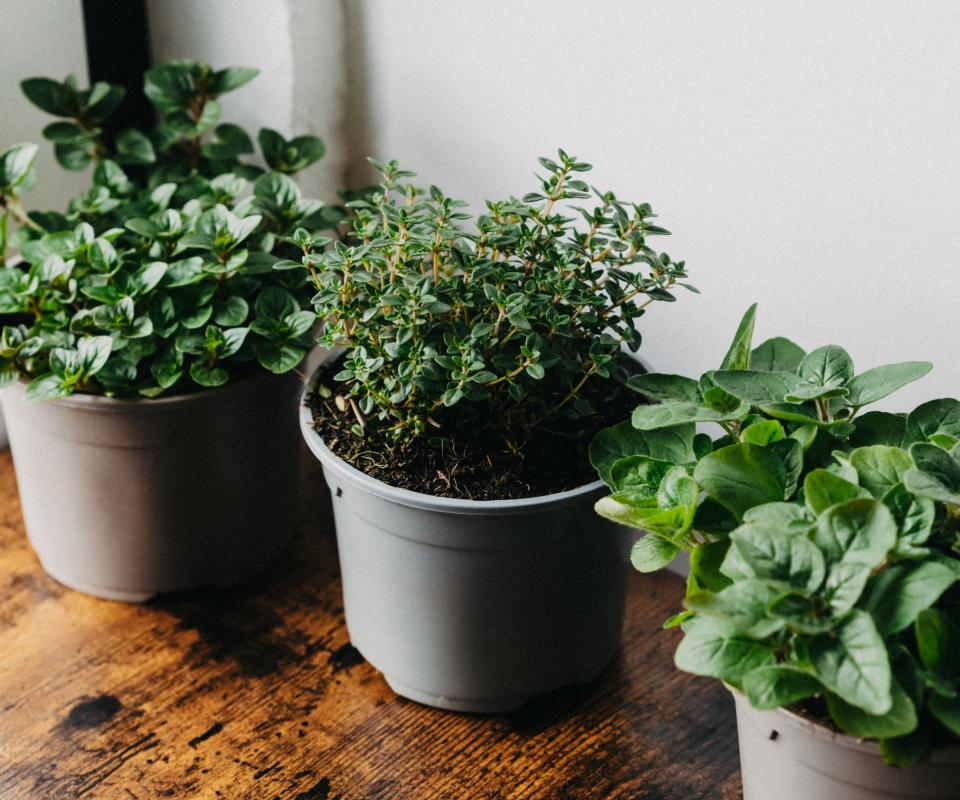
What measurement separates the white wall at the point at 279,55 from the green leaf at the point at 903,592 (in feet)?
3.68

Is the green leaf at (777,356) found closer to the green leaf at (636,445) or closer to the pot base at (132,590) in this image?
the green leaf at (636,445)

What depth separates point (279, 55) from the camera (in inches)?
61.7

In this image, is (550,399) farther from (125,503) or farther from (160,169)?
(160,169)

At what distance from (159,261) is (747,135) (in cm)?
74

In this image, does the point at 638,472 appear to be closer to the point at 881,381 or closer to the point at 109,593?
the point at 881,381

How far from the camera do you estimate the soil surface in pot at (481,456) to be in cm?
115

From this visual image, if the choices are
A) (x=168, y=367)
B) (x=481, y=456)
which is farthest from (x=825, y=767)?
(x=168, y=367)

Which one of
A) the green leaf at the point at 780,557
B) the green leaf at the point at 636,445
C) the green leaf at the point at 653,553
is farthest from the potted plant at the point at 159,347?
the green leaf at the point at 780,557

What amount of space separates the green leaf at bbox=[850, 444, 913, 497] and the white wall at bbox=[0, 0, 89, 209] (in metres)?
1.38

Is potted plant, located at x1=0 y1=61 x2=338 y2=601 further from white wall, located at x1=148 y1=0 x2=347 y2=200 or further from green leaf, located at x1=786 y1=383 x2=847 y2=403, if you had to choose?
green leaf, located at x1=786 y1=383 x2=847 y2=403

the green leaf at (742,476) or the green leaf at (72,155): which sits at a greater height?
the green leaf at (72,155)

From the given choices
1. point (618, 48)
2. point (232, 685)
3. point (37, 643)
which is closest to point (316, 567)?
point (232, 685)

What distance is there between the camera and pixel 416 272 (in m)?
1.15

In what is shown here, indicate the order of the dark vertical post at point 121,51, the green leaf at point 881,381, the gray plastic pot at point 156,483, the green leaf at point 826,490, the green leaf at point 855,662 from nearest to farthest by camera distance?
the green leaf at point 855,662 → the green leaf at point 826,490 → the green leaf at point 881,381 → the gray plastic pot at point 156,483 → the dark vertical post at point 121,51
